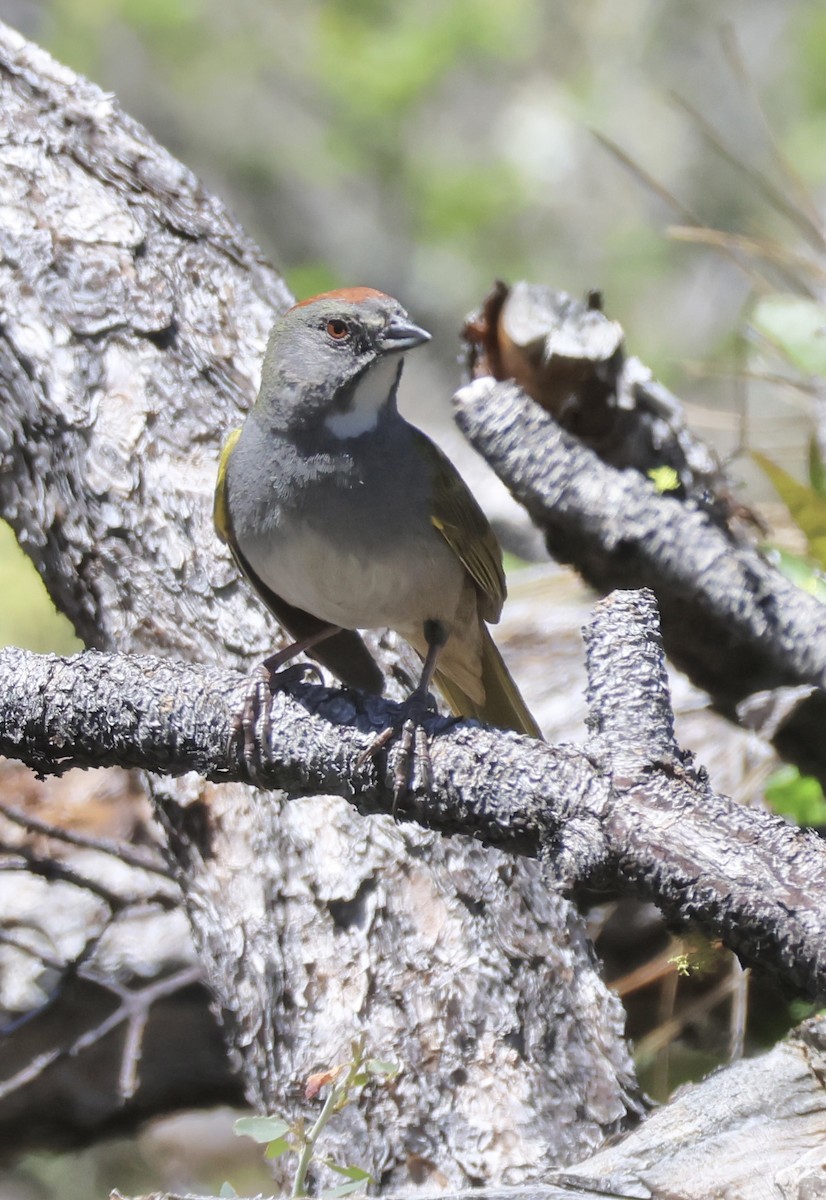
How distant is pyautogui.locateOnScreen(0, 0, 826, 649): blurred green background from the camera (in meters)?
11.8

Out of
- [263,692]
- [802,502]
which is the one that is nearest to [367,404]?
[263,692]

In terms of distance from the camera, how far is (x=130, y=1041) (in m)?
3.86

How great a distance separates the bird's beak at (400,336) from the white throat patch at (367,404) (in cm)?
5

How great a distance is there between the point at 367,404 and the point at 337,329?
21 centimetres

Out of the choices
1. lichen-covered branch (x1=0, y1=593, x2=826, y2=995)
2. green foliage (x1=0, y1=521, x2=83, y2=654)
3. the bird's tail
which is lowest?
lichen-covered branch (x1=0, y1=593, x2=826, y2=995)

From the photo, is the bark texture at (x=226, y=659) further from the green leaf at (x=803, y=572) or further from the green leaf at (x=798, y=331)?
the green leaf at (x=798, y=331)

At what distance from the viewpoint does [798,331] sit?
4469mm

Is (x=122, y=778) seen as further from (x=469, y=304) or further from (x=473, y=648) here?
(x=469, y=304)

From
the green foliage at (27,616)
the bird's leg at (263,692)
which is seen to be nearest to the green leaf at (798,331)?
the bird's leg at (263,692)

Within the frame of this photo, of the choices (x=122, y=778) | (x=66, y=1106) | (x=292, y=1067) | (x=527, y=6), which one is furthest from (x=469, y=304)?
(x=292, y=1067)

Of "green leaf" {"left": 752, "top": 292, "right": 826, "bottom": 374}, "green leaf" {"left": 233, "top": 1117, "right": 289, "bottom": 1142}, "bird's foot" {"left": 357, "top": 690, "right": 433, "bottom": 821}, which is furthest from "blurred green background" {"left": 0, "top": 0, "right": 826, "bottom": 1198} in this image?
"green leaf" {"left": 233, "top": 1117, "right": 289, "bottom": 1142}

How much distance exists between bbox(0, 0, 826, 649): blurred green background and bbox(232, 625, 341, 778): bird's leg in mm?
7159

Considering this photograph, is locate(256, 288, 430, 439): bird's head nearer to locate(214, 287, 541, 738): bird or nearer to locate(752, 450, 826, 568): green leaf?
locate(214, 287, 541, 738): bird

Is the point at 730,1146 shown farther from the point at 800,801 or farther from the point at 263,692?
the point at 800,801
